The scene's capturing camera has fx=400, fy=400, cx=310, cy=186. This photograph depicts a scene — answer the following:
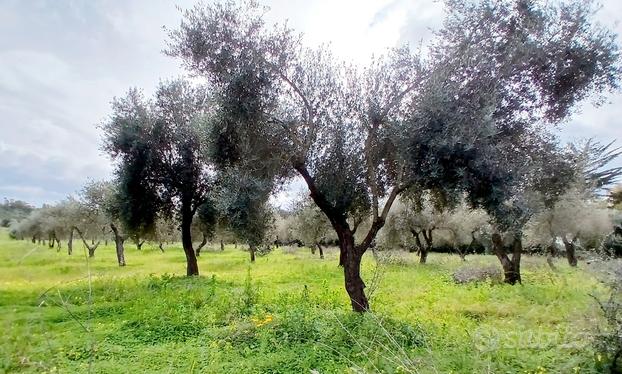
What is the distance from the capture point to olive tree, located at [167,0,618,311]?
1095 cm

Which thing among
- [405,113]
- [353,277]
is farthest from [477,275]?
[405,113]

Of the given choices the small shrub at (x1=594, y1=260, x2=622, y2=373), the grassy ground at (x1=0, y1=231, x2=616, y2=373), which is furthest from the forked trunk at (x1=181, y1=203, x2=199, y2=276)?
the small shrub at (x1=594, y1=260, x2=622, y2=373)

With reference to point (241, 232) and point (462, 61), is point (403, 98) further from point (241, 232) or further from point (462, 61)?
point (241, 232)

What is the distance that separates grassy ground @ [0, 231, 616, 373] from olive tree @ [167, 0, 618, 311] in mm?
2148

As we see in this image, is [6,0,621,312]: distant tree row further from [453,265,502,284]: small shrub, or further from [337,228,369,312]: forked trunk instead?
[453,265,502,284]: small shrub

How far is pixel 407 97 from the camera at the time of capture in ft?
39.7

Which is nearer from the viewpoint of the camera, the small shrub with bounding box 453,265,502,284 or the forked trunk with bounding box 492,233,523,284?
the forked trunk with bounding box 492,233,523,284

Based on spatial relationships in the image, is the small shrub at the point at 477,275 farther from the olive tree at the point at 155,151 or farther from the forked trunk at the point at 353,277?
the olive tree at the point at 155,151

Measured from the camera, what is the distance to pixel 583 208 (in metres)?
28.3

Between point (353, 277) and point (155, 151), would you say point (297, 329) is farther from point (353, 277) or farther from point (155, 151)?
point (155, 151)

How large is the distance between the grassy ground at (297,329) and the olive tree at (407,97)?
2148 mm

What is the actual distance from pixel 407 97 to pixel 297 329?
7.44 m

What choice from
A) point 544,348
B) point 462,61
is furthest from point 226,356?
point 462,61

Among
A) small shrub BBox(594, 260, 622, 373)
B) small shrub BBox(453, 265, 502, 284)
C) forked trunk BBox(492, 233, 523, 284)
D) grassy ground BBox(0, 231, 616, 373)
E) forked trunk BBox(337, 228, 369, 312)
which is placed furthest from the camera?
small shrub BBox(453, 265, 502, 284)
